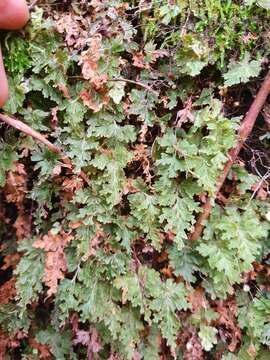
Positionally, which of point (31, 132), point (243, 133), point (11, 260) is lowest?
point (11, 260)

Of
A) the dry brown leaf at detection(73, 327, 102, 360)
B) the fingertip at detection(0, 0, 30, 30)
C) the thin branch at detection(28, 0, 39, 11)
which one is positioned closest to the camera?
the fingertip at detection(0, 0, 30, 30)

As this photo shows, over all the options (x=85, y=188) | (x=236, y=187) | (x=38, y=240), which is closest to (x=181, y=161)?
(x=236, y=187)

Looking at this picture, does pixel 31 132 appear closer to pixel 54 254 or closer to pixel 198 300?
pixel 54 254

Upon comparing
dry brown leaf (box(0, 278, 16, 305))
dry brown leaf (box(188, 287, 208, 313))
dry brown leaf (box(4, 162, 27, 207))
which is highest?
dry brown leaf (box(4, 162, 27, 207))

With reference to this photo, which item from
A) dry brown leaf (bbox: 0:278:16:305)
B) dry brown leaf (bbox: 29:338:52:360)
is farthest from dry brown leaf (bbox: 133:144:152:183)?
dry brown leaf (bbox: 29:338:52:360)

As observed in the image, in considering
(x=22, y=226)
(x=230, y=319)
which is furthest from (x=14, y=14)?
(x=230, y=319)

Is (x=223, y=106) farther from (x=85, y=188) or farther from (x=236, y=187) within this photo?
(x=85, y=188)

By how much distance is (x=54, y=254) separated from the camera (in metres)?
1.55

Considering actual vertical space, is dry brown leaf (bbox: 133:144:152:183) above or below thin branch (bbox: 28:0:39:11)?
below

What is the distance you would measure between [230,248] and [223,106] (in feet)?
1.77

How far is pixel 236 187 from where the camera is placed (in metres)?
1.61

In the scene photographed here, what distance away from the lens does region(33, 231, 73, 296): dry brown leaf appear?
5.01 ft

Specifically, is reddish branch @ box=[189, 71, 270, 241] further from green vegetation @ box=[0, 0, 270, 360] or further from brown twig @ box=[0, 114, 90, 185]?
brown twig @ box=[0, 114, 90, 185]

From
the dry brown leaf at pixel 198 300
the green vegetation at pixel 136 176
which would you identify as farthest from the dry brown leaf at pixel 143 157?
the dry brown leaf at pixel 198 300
